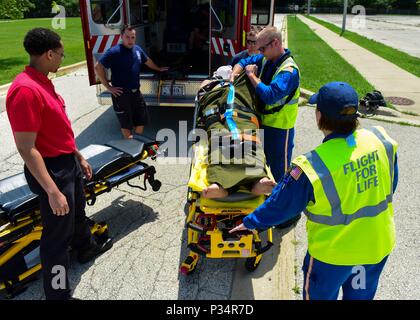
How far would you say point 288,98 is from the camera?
11.6 ft

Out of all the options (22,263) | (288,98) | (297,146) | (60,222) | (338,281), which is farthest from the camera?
(297,146)

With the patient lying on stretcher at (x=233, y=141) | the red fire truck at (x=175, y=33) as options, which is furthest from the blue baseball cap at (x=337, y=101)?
the red fire truck at (x=175, y=33)

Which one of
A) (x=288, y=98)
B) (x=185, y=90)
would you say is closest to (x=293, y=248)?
(x=288, y=98)

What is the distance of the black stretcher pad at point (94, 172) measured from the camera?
9.57 feet

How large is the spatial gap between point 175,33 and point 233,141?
6055mm

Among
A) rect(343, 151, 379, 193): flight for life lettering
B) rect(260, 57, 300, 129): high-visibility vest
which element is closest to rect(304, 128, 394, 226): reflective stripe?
rect(343, 151, 379, 193): flight for life lettering

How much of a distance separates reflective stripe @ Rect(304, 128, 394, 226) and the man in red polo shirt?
1675mm

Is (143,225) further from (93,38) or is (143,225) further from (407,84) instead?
(407,84)

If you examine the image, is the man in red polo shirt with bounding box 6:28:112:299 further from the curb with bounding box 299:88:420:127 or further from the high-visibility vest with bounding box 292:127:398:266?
the curb with bounding box 299:88:420:127

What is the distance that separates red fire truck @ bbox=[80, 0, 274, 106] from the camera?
20.4 feet

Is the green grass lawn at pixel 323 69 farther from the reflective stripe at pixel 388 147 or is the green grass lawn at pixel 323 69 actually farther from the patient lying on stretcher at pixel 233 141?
the reflective stripe at pixel 388 147

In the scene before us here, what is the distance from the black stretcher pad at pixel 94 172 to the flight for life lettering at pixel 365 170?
244 cm

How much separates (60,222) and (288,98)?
2.29 meters

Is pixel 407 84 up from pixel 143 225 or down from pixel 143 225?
up
